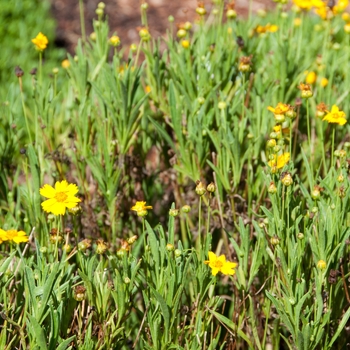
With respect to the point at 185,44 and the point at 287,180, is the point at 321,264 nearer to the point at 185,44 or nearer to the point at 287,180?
the point at 287,180

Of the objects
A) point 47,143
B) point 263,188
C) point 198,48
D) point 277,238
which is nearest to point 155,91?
point 198,48

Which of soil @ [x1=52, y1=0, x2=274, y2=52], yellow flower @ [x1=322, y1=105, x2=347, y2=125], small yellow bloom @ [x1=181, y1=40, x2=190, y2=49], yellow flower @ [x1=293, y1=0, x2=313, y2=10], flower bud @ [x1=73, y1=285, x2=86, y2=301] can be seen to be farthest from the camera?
soil @ [x1=52, y1=0, x2=274, y2=52]

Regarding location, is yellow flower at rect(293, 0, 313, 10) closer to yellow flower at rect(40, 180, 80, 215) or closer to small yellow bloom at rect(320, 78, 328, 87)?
small yellow bloom at rect(320, 78, 328, 87)

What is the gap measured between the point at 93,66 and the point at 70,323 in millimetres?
1144

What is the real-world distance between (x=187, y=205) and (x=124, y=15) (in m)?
3.29

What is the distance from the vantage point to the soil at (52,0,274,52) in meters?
5.12

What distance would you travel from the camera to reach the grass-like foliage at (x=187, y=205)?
184 centimetres

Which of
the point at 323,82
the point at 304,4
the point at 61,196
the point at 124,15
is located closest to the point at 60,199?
the point at 61,196

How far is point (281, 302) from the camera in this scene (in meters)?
1.85

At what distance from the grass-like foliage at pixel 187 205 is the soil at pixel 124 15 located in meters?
2.07

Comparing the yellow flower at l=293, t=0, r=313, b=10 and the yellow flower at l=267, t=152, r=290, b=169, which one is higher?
the yellow flower at l=293, t=0, r=313, b=10

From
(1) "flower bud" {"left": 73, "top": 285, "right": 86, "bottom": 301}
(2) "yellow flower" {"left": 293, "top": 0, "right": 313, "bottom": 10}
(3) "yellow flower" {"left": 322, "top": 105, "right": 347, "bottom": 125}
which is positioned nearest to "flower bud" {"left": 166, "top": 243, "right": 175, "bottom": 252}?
(1) "flower bud" {"left": 73, "top": 285, "right": 86, "bottom": 301}

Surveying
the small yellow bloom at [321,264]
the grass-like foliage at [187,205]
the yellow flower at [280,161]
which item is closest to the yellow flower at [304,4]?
the grass-like foliage at [187,205]

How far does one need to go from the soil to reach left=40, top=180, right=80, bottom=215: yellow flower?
3.17 metres
